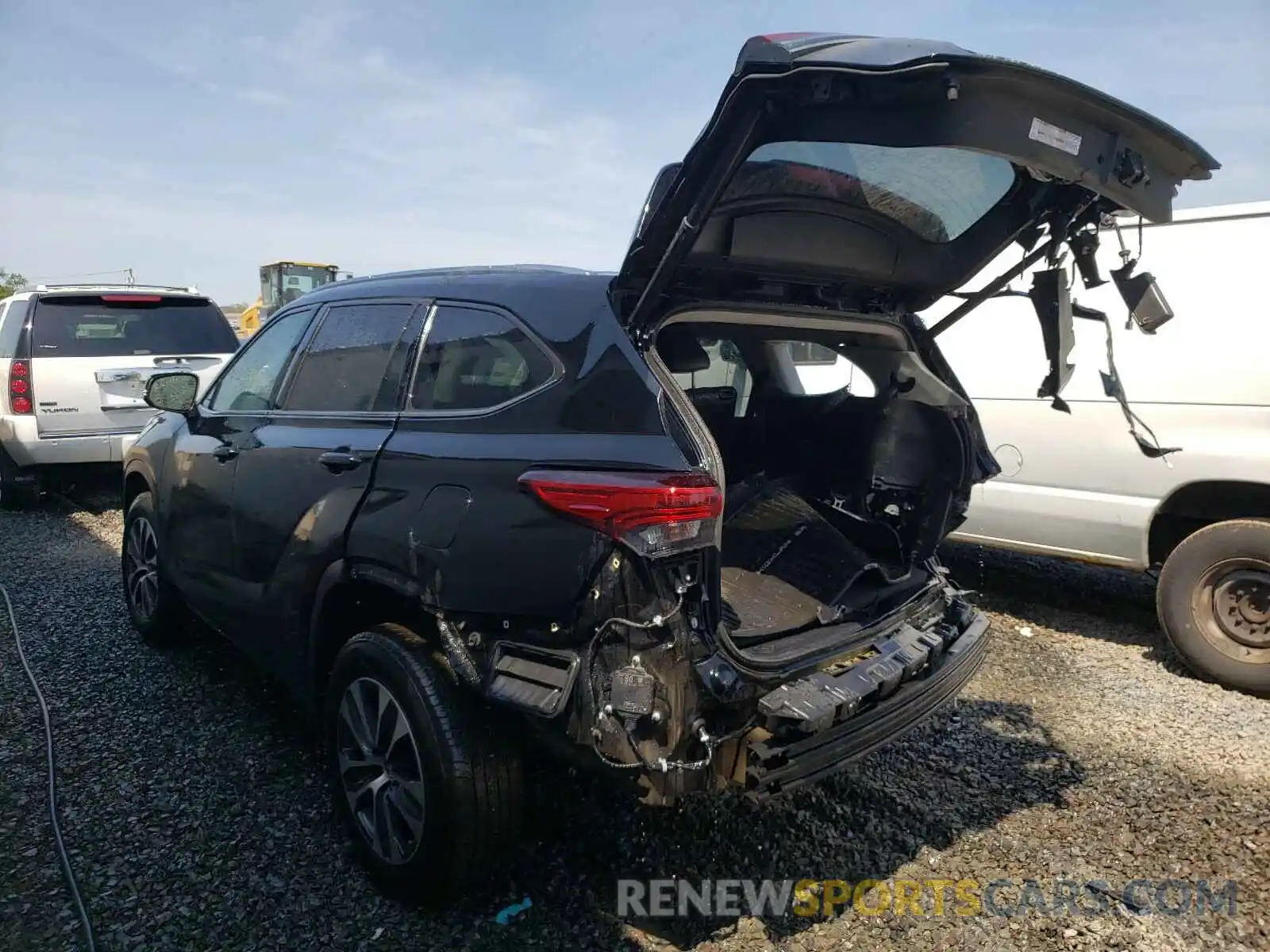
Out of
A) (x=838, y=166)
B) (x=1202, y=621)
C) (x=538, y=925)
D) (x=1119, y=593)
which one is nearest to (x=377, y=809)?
(x=538, y=925)

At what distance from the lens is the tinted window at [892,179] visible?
7.84 feet

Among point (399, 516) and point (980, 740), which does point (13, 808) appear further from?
point (980, 740)

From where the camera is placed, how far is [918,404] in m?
3.42

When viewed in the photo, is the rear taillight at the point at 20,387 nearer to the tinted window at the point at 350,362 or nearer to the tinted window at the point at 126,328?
the tinted window at the point at 126,328

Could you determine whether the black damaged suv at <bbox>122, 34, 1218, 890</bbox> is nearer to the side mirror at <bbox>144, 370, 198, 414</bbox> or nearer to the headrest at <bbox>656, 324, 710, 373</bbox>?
the headrest at <bbox>656, 324, 710, 373</bbox>

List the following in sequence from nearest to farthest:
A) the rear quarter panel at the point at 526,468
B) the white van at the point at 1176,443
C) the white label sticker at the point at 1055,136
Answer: the white label sticker at the point at 1055,136 < the rear quarter panel at the point at 526,468 < the white van at the point at 1176,443

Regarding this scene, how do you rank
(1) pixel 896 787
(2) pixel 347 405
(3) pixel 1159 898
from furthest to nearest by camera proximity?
(1) pixel 896 787 < (2) pixel 347 405 < (3) pixel 1159 898

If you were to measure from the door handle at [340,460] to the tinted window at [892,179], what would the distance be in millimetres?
1418

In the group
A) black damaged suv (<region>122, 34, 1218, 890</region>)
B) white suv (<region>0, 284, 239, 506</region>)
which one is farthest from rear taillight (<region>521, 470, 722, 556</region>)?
white suv (<region>0, 284, 239, 506</region>)

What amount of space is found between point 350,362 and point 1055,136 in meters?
2.34

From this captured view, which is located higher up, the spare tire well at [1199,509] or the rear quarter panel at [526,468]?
the rear quarter panel at [526,468]

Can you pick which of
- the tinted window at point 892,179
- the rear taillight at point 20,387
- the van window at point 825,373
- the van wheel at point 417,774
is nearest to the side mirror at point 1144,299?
the tinted window at point 892,179

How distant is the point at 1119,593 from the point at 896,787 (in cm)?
333

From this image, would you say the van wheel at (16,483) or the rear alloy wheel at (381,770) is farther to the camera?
the van wheel at (16,483)
